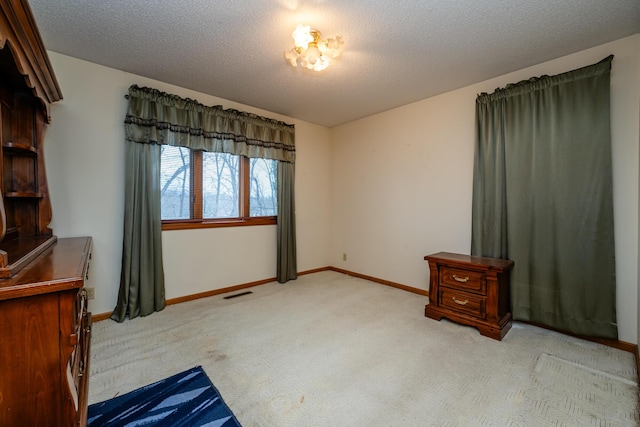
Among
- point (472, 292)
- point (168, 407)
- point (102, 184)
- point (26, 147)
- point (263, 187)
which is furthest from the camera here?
point (263, 187)

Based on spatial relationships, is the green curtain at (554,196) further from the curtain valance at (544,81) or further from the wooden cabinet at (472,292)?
the wooden cabinet at (472,292)

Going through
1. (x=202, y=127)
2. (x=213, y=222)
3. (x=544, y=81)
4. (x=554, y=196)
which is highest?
(x=544, y=81)

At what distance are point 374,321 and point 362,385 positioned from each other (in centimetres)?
96

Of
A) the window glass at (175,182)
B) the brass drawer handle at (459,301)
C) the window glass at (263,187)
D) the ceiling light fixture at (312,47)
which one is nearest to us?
the ceiling light fixture at (312,47)

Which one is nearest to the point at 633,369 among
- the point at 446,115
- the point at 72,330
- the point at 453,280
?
the point at 453,280

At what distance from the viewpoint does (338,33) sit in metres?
2.05

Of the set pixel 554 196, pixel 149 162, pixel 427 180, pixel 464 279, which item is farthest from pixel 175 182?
pixel 554 196

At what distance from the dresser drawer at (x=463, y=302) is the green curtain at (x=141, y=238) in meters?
2.84

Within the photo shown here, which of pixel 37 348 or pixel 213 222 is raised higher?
pixel 213 222

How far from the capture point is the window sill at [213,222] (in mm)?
3014

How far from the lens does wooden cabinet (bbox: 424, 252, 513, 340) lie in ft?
7.65

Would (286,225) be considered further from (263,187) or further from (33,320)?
(33,320)

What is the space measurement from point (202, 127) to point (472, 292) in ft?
10.6

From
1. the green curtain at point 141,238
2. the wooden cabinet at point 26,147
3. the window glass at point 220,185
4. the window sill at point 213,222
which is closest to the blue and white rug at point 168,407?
the wooden cabinet at point 26,147
